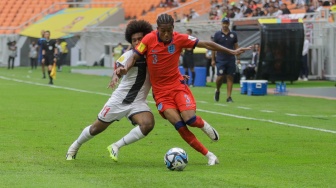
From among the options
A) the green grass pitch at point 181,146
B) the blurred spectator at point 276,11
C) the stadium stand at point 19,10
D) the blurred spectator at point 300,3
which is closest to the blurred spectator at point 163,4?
the stadium stand at point 19,10

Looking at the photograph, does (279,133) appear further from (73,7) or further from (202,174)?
(73,7)

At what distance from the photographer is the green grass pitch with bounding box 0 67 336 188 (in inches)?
385

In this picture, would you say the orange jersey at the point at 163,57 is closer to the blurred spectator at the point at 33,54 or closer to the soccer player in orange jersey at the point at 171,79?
the soccer player in orange jersey at the point at 171,79

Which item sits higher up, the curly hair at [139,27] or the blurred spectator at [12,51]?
the curly hair at [139,27]

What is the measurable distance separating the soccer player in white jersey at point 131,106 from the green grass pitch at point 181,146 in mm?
303

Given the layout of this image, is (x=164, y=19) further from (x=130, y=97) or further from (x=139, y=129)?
(x=139, y=129)

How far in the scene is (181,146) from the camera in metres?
13.5

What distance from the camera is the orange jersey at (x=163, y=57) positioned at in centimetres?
1130

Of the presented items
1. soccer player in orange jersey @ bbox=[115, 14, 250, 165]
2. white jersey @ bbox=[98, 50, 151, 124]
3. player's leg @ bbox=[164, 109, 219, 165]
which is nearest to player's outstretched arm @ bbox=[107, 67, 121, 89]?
soccer player in orange jersey @ bbox=[115, 14, 250, 165]

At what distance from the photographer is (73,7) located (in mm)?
67250

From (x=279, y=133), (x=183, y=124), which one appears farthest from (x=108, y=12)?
(x=183, y=124)

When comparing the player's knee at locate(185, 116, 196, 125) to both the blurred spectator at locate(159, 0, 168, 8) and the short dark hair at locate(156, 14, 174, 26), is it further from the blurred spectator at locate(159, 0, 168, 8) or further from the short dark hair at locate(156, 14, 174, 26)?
the blurred spectator at locate(159, 0, 168, 8)

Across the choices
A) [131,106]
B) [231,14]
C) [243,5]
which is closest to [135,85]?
[131,106]

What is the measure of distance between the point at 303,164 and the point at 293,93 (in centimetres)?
1723
